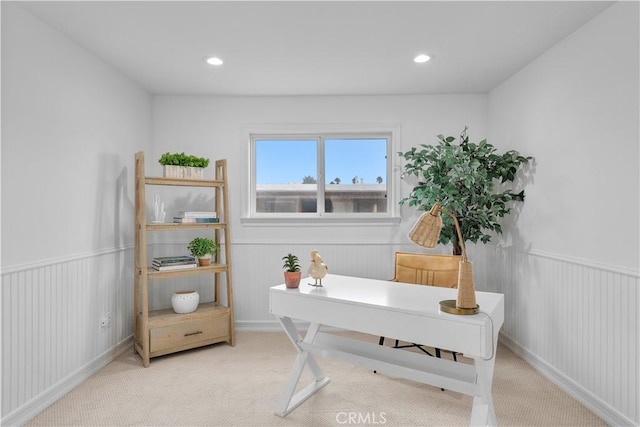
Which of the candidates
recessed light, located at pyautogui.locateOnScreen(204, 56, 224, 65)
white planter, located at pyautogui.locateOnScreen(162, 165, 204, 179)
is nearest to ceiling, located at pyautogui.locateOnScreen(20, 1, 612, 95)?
recessed light, located at pyautogui.locateOnScreen(204, 56, 224, 65)

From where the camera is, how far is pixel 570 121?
2518mm

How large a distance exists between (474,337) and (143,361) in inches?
103

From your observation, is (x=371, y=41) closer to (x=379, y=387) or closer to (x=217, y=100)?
(x=217, y=100)

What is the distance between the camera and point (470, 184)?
294 centimetres

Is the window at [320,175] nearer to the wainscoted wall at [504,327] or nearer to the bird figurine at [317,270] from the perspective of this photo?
the wainscoted wall at [504,327]

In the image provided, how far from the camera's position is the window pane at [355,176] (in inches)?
155

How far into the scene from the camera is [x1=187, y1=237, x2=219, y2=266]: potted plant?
3334 mm

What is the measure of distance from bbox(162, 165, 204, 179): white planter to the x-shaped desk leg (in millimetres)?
1677

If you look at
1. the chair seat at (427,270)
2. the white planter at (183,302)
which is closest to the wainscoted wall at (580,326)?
the chair seat at (427,270)

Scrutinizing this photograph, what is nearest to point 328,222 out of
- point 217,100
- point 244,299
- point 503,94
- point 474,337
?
point 244,299

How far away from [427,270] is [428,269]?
12mm

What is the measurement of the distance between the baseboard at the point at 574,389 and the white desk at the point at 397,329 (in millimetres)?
872

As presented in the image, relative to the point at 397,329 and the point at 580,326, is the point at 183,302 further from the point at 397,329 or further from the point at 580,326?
the point at 580,326

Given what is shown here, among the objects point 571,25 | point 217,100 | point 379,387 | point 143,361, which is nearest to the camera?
point 571,25
